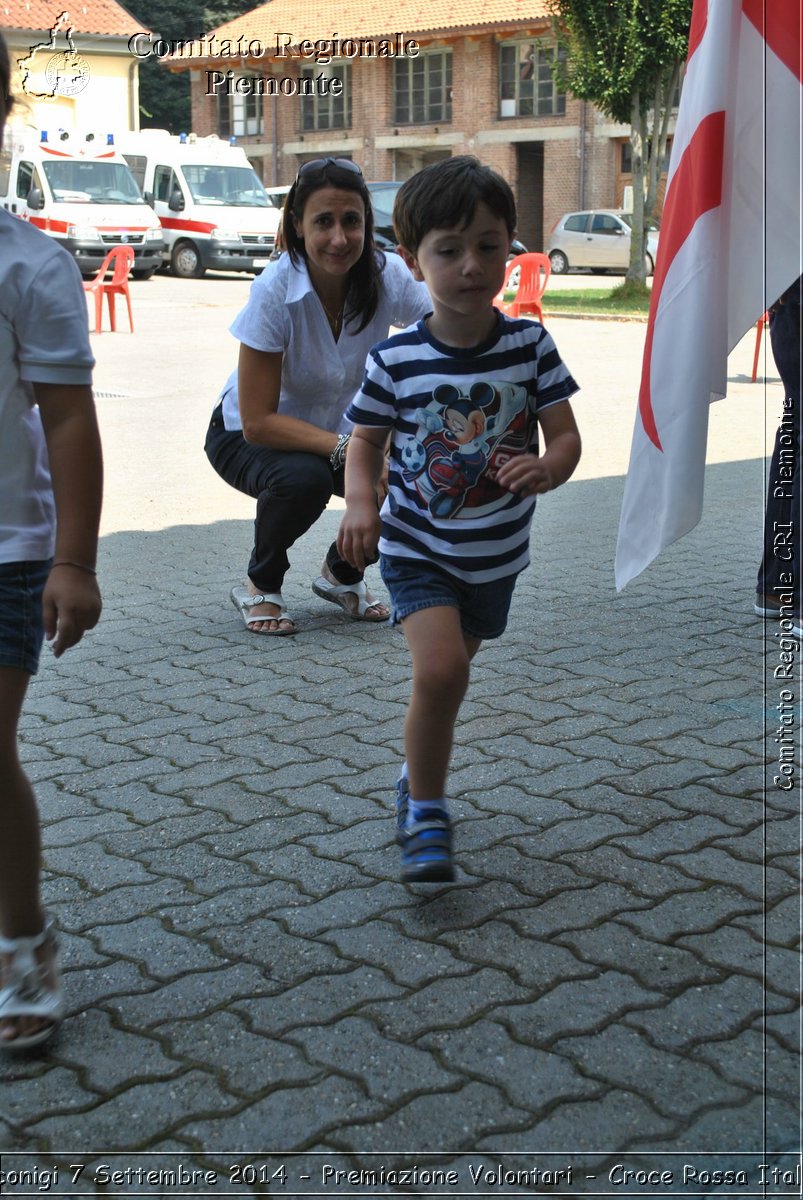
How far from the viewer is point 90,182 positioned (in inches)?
1221

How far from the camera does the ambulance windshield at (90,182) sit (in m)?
30.5

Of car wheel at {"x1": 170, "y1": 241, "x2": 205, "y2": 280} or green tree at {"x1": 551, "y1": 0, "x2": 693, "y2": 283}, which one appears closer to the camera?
green tree at {"x1": 551, "y1": 0, "x2": 693, "y2": 283}

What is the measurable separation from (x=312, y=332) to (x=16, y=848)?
302 centimetres

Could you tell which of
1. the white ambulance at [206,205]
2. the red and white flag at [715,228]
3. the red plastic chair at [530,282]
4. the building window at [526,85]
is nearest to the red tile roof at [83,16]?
the building window at [526,85]

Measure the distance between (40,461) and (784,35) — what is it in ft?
6.46

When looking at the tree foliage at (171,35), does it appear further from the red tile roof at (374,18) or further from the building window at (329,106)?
the building window at (329,106)

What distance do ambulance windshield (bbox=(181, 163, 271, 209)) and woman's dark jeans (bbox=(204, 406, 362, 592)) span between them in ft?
92.6

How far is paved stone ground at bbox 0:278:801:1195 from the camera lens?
7.58 ft

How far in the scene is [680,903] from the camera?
122 inches

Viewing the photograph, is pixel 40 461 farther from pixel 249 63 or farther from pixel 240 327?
pixel 249 63

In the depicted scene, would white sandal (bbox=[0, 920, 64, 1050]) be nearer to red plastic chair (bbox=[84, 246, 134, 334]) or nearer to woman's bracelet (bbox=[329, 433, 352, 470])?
woman's bracelet (bbox=[329, 433, 352, 470])

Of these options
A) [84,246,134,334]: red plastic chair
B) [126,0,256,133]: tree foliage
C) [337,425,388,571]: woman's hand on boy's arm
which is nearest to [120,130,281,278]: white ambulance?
[84,246,134,334]: red plastic chair

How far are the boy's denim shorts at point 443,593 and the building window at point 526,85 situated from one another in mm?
44265

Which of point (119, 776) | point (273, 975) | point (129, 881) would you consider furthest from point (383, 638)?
point (273, 975)
